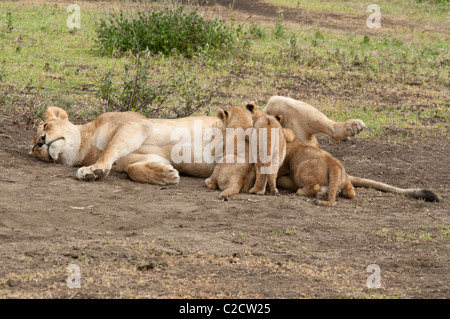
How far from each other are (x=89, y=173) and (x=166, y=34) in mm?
5905

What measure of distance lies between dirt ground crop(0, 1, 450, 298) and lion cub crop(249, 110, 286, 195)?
0.50ft

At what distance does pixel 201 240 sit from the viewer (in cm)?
490

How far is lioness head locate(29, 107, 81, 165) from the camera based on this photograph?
659cm

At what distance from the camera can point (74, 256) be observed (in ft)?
14.4

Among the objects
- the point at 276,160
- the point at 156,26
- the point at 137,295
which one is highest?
the point at 156,26

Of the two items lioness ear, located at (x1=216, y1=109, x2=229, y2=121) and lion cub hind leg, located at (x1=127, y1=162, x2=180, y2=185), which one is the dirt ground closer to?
lion cub hind leg, located at (x1=127, y1=162, x2=180, y2=185)

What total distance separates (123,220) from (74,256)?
907mm

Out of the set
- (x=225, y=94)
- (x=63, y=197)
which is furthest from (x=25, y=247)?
(x=225, y=94)

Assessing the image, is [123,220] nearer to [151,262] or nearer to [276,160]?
[151,262]

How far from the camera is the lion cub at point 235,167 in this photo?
243 inches
